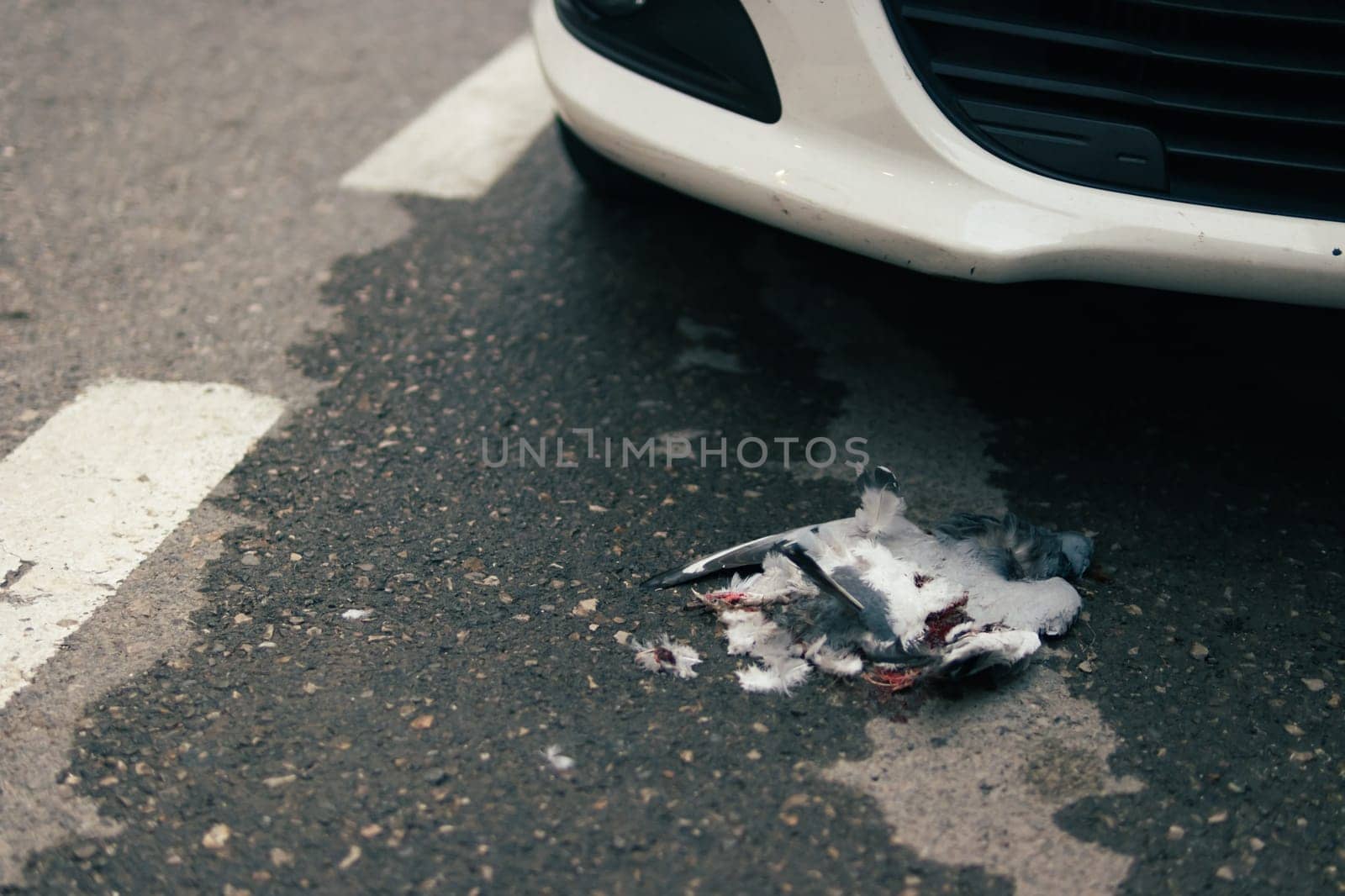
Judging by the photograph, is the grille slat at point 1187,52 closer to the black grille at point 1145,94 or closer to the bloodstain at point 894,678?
the black grille at point 1145,94

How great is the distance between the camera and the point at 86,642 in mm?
1817

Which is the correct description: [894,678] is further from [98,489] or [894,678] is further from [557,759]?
[98,489]

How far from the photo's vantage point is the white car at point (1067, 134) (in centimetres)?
185

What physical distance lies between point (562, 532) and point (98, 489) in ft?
2.63

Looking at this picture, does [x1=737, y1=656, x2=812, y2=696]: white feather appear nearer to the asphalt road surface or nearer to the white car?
the asphalt road surface

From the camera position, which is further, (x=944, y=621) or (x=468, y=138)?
(x=468, y=138)

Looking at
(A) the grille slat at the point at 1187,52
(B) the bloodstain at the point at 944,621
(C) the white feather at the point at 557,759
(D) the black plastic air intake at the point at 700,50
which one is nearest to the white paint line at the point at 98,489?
(C) the white feather at the point at 557,759

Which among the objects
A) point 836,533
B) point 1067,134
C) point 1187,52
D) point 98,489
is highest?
point 1187,52

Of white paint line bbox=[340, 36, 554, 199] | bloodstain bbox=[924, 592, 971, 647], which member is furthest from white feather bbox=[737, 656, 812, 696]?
white paint line bbox=[340, 36, 554, 199]

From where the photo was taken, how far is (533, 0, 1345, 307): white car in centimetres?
185

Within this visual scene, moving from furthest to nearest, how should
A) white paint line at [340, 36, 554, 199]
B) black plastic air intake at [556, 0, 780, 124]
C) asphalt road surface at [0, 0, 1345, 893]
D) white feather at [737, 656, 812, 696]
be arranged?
white paint line at [340, 36, 554, 199] → black plastic air intake at [556, 0, 780, 124] → white feather at [737, 656, 812, 696] → asphalt road surface at [0, 0, 1345, 893]

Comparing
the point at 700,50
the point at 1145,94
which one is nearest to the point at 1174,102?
the point at 1145,94

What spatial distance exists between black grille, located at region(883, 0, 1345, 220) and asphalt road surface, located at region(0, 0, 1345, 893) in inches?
22.7

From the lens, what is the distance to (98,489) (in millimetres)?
2137
